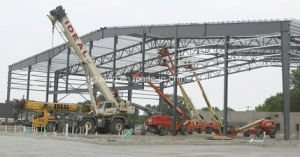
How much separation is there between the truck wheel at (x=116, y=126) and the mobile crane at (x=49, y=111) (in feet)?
19.2

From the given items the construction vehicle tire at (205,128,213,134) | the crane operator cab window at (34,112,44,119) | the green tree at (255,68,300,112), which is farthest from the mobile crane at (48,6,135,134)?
the green tree at (255,68,300,112)

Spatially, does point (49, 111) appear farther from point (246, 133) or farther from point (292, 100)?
point (292, 100)

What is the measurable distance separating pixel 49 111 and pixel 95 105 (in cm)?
679

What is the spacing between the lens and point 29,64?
62.2 m

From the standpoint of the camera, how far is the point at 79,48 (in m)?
37.4

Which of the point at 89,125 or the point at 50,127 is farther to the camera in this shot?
the point at 50,127

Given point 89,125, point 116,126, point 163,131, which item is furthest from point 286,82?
point 89,125

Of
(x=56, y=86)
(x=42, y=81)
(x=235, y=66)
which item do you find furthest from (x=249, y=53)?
(x=42, y=81)

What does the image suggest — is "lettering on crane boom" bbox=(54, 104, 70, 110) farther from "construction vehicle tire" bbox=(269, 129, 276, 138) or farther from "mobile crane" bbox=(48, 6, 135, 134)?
"construction vehicle tire" bbox=(269, 129, 276, 138)

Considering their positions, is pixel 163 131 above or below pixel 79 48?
below

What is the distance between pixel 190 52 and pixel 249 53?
5.92 metres

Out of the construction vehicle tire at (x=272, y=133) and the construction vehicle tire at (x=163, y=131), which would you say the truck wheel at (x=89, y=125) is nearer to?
the construction vehicle tire at (x=163, y=131)

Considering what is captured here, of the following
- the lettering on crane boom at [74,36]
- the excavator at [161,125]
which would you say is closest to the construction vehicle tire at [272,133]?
the excavator at [161,125]

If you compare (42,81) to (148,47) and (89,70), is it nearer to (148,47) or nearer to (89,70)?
(148,47)
